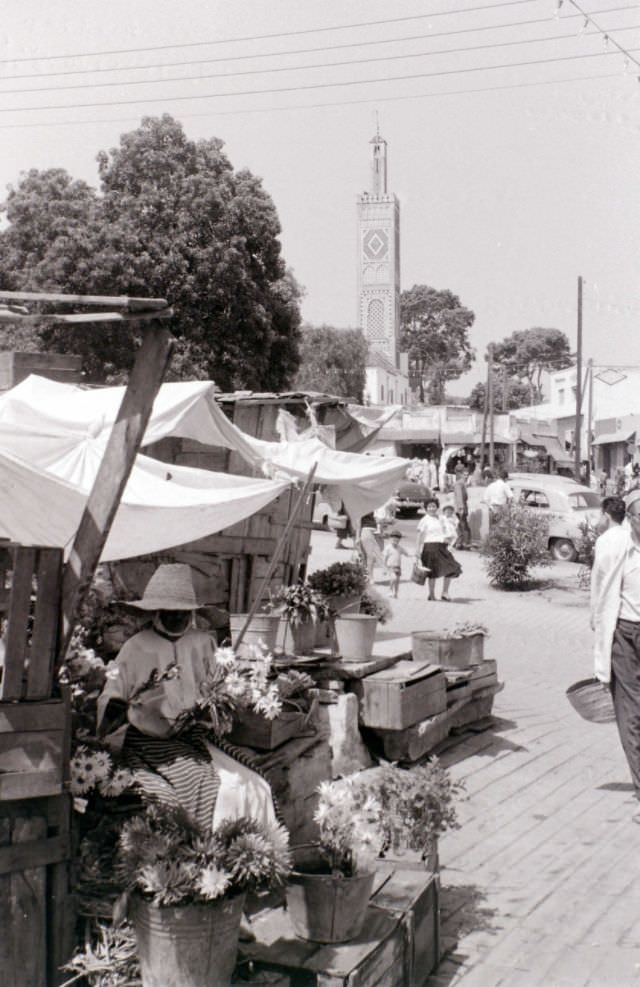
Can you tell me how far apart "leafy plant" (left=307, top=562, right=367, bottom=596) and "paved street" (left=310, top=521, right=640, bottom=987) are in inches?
59.2

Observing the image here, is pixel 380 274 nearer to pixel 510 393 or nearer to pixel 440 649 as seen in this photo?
pixel 510 393

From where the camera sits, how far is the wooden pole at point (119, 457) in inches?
143

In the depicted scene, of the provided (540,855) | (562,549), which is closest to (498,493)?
(562,549)

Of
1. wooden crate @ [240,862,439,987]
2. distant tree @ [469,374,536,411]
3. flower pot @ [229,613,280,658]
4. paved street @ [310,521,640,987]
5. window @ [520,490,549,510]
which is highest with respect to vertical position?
distant tree @ [469,374,536,411]

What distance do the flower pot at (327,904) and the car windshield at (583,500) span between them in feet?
69.3

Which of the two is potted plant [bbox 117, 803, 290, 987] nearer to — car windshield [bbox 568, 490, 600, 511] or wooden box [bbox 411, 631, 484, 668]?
Result: wooden box [bbox 411, 631, 484, 668]

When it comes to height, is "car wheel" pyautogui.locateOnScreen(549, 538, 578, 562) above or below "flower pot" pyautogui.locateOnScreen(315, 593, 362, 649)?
below

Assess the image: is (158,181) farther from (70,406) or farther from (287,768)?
(287,768)

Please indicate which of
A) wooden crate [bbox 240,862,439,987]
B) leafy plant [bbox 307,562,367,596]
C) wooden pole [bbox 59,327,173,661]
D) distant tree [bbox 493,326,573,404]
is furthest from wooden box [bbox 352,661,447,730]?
distant tree [bbox 493,326,573,404]

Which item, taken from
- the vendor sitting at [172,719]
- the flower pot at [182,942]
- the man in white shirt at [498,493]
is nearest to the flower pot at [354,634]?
the vendor sitting at [172,719]

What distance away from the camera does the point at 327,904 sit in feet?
12.5

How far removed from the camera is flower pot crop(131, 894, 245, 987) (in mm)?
3369

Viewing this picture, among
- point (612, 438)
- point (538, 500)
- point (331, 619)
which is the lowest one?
point (331, 619)

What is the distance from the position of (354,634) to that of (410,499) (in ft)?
87.8
